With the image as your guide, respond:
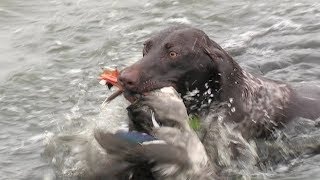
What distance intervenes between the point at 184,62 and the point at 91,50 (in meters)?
3.66

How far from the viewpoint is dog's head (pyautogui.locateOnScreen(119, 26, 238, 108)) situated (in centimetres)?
539

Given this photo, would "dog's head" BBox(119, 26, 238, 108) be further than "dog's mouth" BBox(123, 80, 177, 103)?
Yes

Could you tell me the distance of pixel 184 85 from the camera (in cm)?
551

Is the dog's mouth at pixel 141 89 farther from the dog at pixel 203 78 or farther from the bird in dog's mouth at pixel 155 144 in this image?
the bird in dog's mouth at pixel 155 144

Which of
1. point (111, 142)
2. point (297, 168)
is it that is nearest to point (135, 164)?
point (111, 142)

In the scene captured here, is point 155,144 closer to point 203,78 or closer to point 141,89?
point 141,89

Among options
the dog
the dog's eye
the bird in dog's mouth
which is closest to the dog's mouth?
the dog

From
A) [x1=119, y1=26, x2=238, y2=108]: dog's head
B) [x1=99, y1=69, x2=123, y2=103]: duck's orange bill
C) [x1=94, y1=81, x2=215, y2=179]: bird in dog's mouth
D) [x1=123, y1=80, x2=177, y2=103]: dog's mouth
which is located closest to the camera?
[x1=94, y1=81, x2=215, y2=179]: bird in dog's mouth

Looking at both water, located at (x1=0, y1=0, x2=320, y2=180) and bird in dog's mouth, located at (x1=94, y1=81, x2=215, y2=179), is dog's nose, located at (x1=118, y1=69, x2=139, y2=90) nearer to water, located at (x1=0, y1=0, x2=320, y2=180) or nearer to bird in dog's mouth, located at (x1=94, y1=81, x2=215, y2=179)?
water, located at (x1=0, y1=0, x2=320, y2=180)

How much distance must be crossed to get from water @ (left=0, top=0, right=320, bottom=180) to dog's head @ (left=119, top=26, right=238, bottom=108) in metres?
0.57

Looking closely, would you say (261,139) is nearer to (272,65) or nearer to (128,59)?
(272,65)

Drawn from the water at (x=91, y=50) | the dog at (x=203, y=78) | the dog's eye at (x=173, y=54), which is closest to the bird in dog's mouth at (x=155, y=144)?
the water at (x=91, y=50)

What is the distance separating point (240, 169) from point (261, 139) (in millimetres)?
646

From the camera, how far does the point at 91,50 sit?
9023mm
